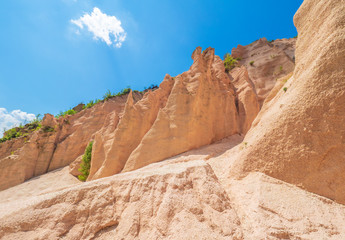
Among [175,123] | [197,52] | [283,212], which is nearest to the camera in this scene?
[283,212]

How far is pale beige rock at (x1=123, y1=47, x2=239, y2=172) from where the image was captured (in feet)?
28.0

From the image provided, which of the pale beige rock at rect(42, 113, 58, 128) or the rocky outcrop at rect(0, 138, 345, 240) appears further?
the pale beige rock at rect(42, 113, 58, 128)

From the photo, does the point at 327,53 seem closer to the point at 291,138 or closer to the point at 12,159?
the point at 291,138

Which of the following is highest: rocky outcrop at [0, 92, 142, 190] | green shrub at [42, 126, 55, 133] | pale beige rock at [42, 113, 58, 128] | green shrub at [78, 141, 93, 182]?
pale beige rock at [42, 113, 58, 128]

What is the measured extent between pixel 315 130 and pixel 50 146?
Result: 947 inches

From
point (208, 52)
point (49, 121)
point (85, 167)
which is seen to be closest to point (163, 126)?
point (208, 52)

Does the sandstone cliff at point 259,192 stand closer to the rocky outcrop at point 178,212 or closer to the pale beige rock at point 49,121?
the rocky outcrop at point 178,212

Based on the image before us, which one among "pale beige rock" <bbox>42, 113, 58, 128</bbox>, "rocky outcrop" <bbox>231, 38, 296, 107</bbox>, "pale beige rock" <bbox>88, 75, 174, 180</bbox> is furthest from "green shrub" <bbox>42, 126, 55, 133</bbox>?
"rocky outcrop" <bbox>231, 38, 296, 107</bbox>

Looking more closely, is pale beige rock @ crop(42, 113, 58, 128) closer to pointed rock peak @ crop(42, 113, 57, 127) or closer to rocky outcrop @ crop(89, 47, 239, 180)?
pointed rock peak @ crop(42, 113, 57, 127)

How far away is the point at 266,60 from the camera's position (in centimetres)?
2034

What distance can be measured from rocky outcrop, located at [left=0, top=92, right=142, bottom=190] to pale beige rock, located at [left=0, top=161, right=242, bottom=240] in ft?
41.7

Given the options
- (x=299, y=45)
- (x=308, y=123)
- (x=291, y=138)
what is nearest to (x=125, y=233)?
(x=291, y=138)

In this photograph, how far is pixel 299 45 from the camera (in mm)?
5312

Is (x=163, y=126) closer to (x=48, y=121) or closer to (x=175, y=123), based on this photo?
(x=175, y=123)
